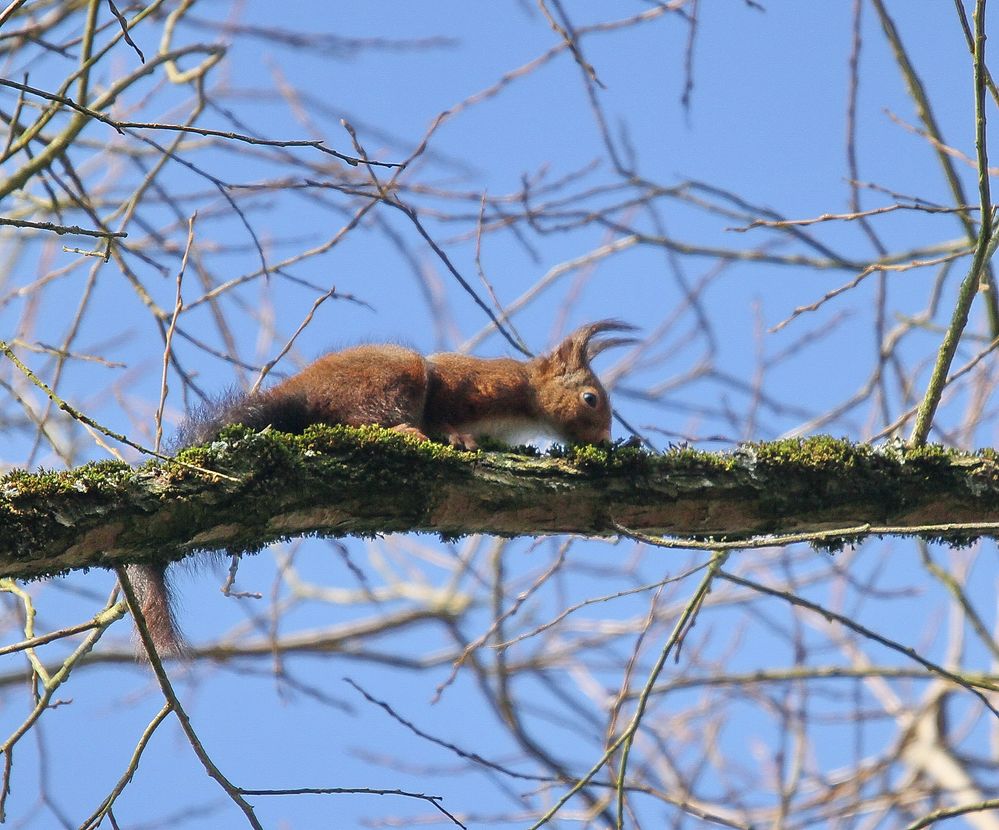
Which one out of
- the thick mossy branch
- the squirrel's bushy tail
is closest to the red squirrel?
the squirrel's bushy tail

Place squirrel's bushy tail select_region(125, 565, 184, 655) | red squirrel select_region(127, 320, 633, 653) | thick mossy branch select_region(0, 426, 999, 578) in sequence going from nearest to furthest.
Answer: thick mossy branch select_region(0, 426, 999, 578) < squirrel's bushy tail select_region(125, 565, 184, 655) < red squirrel select_region(127, 320, 633, 653)

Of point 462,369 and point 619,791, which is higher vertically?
point 462,369

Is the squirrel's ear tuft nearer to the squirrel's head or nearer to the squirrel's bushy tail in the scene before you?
the squirrel's head

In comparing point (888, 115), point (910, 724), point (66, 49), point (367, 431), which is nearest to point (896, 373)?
point (888, 115)

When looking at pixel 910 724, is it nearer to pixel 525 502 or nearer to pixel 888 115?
pixel 888 115

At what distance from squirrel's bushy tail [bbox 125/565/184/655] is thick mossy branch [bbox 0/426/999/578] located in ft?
1.68

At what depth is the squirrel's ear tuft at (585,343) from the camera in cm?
479

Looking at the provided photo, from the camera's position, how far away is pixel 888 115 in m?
3.96

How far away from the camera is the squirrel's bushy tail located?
10.5ft

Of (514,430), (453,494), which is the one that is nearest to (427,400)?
(514,430)

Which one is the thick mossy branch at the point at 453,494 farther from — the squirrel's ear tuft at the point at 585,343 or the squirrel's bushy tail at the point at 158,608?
the squirrel's ear tuft at the point at 585,343

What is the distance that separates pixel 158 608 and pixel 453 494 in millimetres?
981

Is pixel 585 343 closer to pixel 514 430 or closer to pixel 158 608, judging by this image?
pixel 514 430

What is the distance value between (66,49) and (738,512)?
293 centimetres
